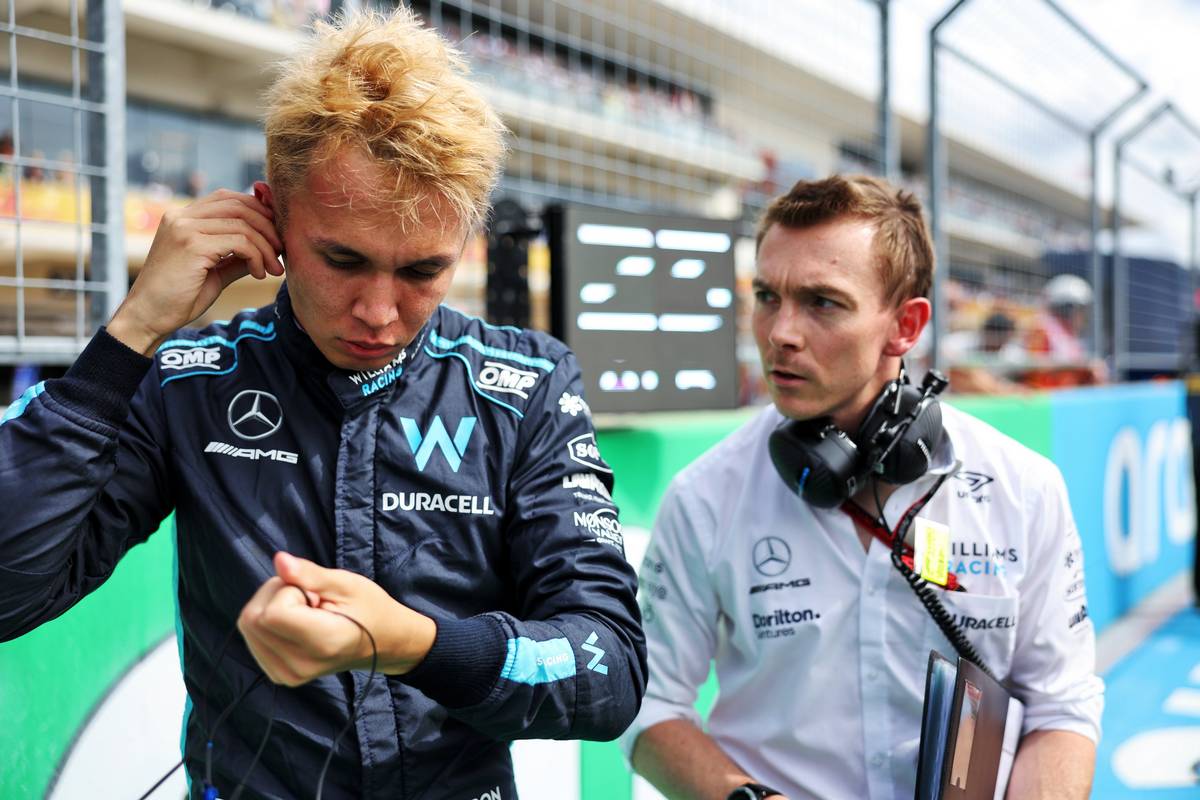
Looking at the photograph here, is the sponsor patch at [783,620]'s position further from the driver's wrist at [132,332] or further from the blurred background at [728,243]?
the driver's wrist at [132,332]

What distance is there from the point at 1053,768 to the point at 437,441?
1209 millimetres

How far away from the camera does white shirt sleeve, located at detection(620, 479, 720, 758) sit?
1881mm

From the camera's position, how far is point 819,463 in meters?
1.80

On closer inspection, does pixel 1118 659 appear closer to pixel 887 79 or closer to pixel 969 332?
pixel 969 332

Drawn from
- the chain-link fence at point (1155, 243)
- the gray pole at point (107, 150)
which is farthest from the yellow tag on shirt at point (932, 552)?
the chain-link fence at point (1155, 243)

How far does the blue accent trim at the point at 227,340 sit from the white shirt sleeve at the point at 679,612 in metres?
0.88

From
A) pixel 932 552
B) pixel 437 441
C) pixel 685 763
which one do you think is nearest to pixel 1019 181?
pixel 932 552

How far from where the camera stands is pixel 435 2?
263 cm

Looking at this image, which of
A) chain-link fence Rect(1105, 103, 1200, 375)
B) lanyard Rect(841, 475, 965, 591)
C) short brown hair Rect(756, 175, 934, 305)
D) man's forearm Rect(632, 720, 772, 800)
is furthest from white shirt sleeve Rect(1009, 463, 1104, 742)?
Result: chain-link fence Rect(1105, 103, 1200, 375)

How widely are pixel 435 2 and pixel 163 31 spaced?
38.8 ft

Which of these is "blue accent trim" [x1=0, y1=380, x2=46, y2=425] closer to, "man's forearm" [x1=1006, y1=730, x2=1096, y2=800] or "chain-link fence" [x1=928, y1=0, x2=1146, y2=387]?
"man's forearm" [x1=1006, y1=730, x2=1096, y2=800]

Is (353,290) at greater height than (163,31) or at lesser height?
lesser

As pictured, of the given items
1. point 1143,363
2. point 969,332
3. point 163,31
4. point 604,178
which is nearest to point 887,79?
point 604,178

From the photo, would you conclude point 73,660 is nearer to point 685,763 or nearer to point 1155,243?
point 685,763
